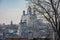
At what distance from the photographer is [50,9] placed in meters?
5.92

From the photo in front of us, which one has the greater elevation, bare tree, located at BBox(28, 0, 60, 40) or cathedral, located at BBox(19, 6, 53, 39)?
bare tree, located at BBox(28, 0, 60, 40)

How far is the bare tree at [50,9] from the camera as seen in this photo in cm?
582

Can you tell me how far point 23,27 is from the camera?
652 centimetres

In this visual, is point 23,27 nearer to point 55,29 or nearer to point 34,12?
point 34,12

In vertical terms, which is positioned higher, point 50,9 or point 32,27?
point 50,9

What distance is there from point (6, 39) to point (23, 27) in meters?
0.97

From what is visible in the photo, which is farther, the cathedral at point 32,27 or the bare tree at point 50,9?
the cathedral at point 32,27

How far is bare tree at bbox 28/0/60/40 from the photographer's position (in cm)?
582

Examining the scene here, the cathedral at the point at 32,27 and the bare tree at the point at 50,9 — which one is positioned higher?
the bare tree at the point at 50,9

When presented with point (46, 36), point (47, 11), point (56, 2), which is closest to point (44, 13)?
point (47, 11)

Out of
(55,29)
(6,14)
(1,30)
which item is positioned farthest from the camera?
(6,14)

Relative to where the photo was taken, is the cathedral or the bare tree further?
the cathedral

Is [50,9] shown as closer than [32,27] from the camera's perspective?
Yes

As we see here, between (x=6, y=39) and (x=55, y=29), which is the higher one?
(x=55, y=29)
